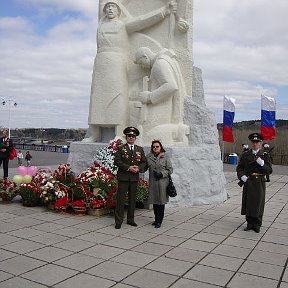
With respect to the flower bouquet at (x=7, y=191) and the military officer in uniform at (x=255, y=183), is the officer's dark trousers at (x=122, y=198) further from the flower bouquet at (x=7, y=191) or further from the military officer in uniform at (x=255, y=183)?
the flower bouquet at (x=7, y=191)

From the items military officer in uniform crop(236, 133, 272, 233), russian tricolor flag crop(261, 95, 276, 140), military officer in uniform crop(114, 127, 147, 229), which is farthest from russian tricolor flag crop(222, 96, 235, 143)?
military officer in uniform crop(114, 127, 147, 229)

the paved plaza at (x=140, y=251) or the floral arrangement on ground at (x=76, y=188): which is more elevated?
the floral arrangement on ground at (x=76, y=188)

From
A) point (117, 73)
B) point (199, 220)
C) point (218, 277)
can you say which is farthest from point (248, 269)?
point (117, 73)

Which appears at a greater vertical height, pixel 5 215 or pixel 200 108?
pixel 200 108

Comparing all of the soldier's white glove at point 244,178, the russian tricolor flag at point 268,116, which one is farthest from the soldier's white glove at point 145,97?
the russian tricolor flag at point 268,116

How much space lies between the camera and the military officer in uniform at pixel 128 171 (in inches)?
204

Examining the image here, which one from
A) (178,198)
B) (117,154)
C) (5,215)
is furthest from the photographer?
(178,198)

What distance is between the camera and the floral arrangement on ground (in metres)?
5.95

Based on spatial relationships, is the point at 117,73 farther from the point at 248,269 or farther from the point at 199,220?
the point at 248,269

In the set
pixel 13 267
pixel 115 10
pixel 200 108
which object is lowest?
pixel 13 267

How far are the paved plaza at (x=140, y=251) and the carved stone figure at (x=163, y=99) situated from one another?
5.49 ft

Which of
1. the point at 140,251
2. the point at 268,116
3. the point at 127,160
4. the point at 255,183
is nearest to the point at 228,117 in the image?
the point at 268,116

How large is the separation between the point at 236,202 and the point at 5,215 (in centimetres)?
465

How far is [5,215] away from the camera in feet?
18.9
